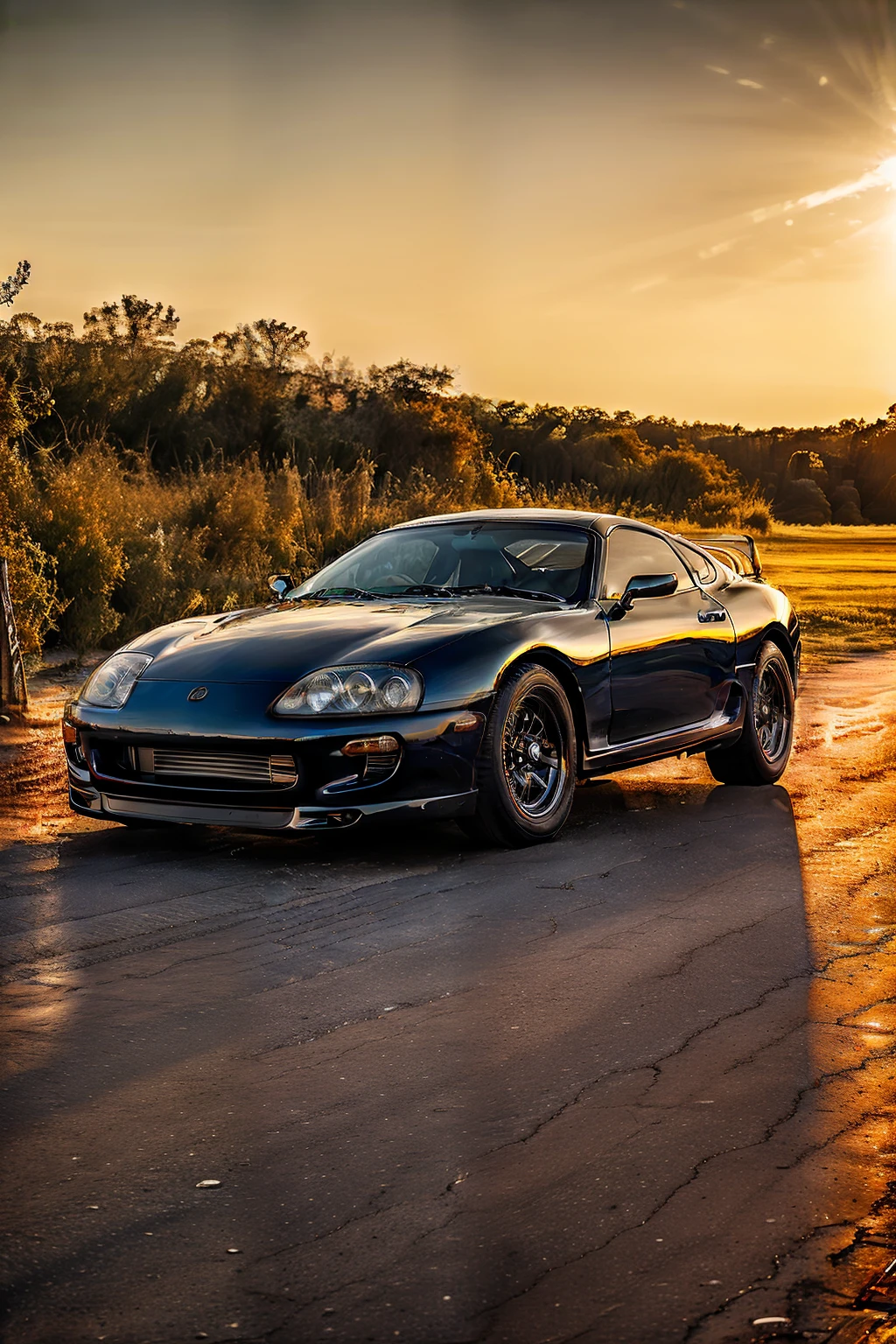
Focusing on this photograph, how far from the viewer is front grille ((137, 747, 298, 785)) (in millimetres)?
6602

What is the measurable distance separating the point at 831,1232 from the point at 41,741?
7.86 meters

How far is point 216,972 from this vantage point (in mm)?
5109

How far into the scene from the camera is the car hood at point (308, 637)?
689 centimetres

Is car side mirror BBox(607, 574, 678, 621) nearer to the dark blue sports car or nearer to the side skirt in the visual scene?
the dark blue sports car

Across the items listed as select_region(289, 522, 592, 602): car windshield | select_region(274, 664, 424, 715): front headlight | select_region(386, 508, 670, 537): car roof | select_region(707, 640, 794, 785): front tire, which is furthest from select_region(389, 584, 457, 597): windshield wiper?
select_region(707, 640, 794, 785): front tire

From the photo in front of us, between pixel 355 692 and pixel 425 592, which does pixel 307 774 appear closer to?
pixel 355 692

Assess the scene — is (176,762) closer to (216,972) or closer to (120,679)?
(120,679)

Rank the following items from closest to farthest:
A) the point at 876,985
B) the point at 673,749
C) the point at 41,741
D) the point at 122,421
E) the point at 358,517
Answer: the point at 876,985 → the point at 673,749 → the point at 41,741 → the point at 358,517 → the point at 122,421

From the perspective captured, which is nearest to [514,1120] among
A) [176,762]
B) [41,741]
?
[176,762]

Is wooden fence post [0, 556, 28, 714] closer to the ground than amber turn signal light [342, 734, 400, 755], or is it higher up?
higher up

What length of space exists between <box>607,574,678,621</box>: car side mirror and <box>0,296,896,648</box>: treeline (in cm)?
629

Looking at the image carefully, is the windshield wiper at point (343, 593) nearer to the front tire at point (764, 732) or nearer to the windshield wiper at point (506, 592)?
the windshield wiper at point (506, 592)

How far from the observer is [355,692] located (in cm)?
674

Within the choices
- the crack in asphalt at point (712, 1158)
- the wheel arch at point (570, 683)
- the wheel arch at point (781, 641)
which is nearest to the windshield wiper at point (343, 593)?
the wheel arch at point (570, 683)
